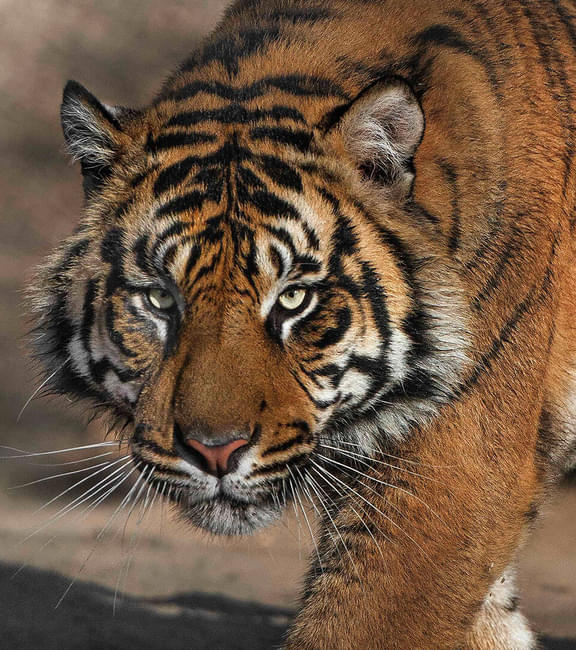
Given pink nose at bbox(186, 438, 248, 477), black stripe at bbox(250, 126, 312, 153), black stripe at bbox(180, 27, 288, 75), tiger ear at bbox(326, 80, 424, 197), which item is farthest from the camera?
black stripe at bbox(180, 27, 288, 75)

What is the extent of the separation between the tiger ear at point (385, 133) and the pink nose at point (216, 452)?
21.9 inches

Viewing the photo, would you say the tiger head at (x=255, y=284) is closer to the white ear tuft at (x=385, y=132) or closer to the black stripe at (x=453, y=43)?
the white ear tuft at (x=385, y=132)

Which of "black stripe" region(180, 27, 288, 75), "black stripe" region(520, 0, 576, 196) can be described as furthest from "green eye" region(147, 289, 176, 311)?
"black stripe" region(520, 0, 576, 196)

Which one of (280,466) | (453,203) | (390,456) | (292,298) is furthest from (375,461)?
(453,203)

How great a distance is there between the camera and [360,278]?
1944mm

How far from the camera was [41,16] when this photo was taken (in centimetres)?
506

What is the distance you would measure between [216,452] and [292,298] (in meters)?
0.31

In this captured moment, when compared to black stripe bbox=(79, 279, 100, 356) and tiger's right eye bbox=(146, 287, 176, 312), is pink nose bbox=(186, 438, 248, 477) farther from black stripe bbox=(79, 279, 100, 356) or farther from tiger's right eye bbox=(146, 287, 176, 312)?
black stripe bbox=(79, 279, 100, 356)

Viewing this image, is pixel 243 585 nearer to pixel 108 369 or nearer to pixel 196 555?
pixel 196 555

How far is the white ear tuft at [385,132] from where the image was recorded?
1.86 m

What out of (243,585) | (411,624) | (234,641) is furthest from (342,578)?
(243,585)

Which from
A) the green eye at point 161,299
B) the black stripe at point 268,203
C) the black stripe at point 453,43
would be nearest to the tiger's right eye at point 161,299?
the green eye at point 161,299

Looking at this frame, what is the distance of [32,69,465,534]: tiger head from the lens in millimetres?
1807

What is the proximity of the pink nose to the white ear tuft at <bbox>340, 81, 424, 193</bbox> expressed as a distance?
56 cm
